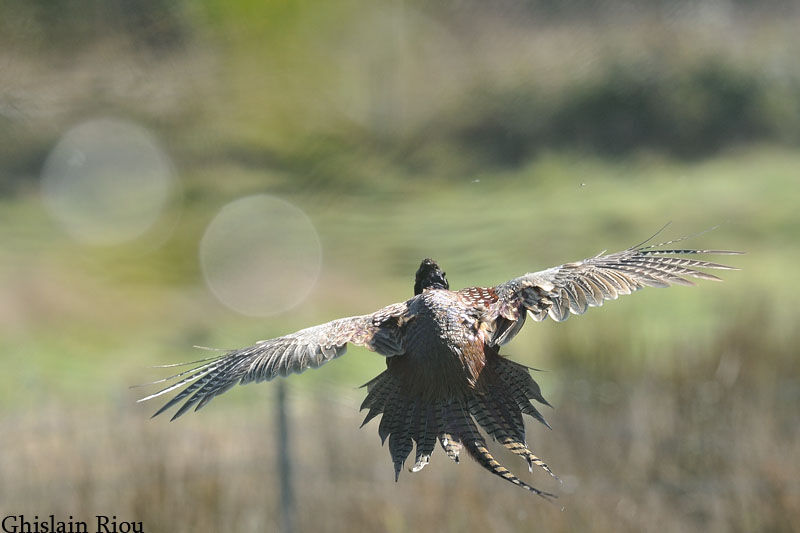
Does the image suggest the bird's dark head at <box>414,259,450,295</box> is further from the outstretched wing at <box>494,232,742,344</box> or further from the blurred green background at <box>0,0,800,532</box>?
the blurred green background at <box>0,0,800,532</box>

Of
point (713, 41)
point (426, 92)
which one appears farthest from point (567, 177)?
point (713, 41)

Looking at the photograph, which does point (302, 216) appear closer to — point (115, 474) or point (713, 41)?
point (713, 41)

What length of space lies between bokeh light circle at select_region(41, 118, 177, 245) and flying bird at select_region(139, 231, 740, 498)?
12.1 meters

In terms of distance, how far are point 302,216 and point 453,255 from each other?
2.58 meters

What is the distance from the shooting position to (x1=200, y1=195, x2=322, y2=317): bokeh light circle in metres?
12.7

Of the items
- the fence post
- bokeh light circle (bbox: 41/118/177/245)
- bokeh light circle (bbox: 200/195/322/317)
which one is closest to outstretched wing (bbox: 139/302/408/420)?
the fence post

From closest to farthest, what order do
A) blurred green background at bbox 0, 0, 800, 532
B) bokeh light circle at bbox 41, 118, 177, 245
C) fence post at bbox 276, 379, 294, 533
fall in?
fence post at bbox 276, 379, 294, 533, blurred green background at bbox 0, 0, 800, 532, bokeh light circle at bbox 41, 118, 177, 245

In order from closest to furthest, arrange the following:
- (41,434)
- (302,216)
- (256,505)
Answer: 1. (256,505)
2. (41,434)
3. (302,216)

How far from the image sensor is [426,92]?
16.0 m

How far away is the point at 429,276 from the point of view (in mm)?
2660

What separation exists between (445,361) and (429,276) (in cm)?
31


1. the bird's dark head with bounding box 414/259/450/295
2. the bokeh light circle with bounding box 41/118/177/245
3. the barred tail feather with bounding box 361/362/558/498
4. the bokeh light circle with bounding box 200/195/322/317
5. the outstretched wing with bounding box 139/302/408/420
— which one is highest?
the bokeh light circle with bounding box 41/118/177/245

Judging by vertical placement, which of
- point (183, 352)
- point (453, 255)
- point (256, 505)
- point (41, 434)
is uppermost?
point (453, 255)

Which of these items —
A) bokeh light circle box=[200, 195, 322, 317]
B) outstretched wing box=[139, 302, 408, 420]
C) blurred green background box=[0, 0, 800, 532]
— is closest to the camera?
outstretched wing box=[139, 302, 408, 420]
